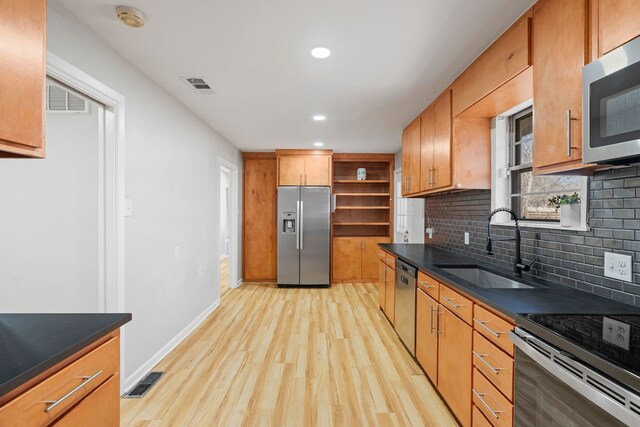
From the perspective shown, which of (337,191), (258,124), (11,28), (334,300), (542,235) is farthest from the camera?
(337,191)

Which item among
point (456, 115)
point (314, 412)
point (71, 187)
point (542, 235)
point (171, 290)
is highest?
point (456, 115)

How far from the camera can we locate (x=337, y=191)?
6113 millimetres

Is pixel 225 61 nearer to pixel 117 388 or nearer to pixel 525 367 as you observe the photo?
pixel 117 388

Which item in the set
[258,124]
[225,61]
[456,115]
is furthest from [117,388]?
[258,124]

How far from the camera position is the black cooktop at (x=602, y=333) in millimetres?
863

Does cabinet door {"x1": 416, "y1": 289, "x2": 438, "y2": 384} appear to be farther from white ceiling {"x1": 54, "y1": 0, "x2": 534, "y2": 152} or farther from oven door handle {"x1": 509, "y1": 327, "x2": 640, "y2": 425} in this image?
white ceiling {"x1": 54, "y1": 0, "x2": 534, "y2": 152}

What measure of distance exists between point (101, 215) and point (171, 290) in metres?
1.13

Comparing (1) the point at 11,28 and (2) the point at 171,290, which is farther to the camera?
(2) the point at 171,290

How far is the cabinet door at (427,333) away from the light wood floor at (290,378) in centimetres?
17

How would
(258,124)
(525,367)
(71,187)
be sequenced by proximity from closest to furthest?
(525,367)
(71,187)
(258,124)

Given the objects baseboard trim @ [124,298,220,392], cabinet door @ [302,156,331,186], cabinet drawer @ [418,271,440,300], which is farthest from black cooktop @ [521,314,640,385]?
cabinet door @ [302,156,331,186]

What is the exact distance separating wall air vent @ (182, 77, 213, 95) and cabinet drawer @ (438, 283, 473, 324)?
2.52m

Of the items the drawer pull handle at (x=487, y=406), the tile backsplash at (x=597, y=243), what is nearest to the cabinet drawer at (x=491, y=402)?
the drawer pull handle at (x=487, y=406)

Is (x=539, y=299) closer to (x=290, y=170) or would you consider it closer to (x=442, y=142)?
(x=442, y=142)
